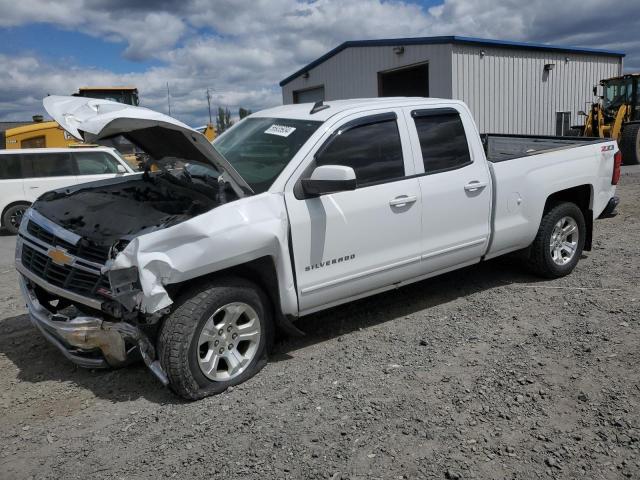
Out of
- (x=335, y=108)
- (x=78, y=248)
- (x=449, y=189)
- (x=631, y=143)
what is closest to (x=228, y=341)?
(x=78, y=248)

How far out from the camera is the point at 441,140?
16.5ft

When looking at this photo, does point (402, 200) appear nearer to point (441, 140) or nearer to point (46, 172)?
point (441, 140)

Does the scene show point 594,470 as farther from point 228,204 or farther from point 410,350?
point 228,204

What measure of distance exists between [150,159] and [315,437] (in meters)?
2.86

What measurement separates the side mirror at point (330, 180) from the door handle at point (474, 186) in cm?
148

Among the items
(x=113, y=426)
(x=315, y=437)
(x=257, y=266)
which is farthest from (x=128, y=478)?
(x=257, y=266)

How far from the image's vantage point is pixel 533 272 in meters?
6.11

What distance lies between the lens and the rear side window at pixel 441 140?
489 centimetres

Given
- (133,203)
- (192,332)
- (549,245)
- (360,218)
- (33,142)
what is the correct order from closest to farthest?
(192,332) < (133,203) < (360,218) < (549,245) < (33,142)

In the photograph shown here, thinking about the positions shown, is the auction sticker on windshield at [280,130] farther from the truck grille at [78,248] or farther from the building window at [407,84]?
the building window at [407,84]

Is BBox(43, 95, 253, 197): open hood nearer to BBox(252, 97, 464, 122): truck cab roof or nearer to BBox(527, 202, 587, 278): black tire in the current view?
BBox(252, 97, 464, 122): truck cab roof

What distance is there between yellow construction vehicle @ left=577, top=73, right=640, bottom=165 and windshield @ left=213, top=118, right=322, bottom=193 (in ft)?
51.3

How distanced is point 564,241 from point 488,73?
43.2 feet

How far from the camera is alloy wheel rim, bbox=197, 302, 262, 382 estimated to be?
3.77 m
